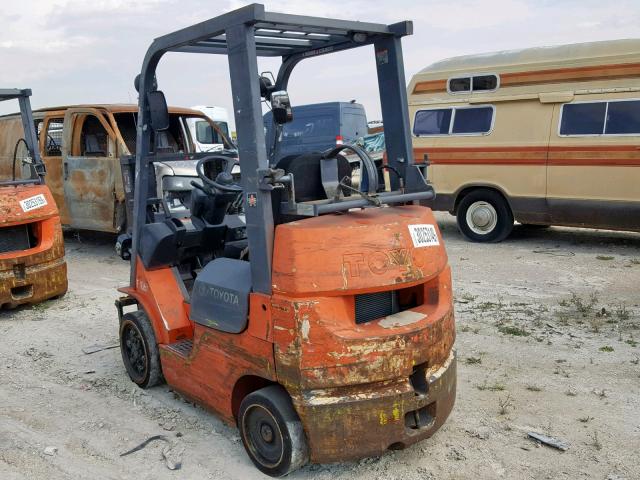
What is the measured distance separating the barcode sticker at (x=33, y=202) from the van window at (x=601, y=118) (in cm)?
711

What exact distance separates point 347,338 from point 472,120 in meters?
7.69

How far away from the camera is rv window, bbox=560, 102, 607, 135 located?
29.1ft

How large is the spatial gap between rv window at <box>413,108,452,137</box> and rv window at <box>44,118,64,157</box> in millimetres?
5901

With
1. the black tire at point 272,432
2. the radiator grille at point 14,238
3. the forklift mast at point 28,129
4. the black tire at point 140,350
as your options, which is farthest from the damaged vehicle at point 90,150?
the black tire at point 272,432

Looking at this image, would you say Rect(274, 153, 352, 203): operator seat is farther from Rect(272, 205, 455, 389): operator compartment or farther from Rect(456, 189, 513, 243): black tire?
Rect(456, 189, 513, 243): black tire

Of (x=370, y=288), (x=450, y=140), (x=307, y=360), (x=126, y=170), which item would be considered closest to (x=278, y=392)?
(x=307, y=360)

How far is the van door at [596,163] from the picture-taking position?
8.66 meters

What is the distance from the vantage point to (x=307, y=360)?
124 inches

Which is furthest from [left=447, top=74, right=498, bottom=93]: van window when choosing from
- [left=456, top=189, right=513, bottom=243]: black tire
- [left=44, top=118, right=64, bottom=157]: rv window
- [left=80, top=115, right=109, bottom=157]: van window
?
[left=44, top=118, right=64, bottom=157]: rv window

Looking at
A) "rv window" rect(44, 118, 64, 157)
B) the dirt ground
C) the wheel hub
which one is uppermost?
"rv window" rect(44, 118, 64, 157)

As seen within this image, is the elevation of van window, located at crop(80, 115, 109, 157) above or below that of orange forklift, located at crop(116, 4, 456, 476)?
above

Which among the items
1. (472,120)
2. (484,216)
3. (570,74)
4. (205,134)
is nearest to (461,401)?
(484,216)

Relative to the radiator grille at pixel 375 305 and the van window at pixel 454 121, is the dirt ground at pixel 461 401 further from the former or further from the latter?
the van window at pixel 454 121

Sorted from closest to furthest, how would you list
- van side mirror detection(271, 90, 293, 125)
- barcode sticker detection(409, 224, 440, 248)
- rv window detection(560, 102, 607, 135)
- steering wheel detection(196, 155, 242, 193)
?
barcode sticker detection(409, 224, 440, 248) → van side mirror detection(271, 90, 293, 125) → steering wheel detection(196, 155, 242, 193) → rv window detection(560, 102, 607, 135)
